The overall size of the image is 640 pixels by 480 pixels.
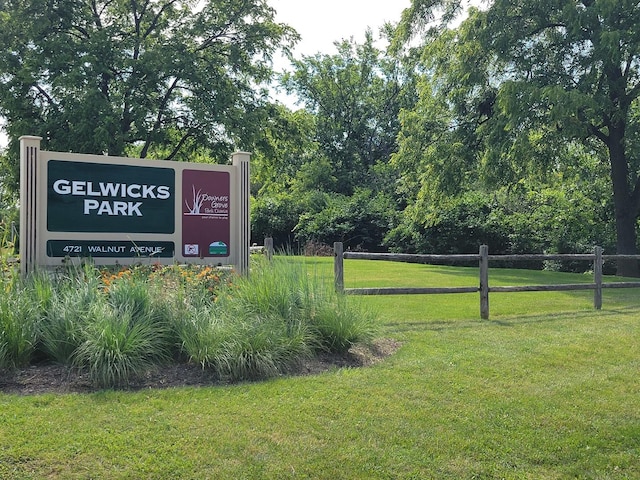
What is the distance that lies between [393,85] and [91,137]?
3501 cm

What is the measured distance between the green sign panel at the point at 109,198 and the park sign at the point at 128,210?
14 millimetres

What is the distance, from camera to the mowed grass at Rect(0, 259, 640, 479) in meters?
3.97

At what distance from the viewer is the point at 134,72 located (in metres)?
22.6

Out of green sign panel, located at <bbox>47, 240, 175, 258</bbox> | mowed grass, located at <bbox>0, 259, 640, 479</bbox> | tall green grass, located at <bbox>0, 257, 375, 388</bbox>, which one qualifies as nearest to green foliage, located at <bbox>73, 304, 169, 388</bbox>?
tall green grass, located at <bbox>0, 257, 375, 388</bbox>

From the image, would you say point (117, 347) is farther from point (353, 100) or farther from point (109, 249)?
point (353, 100)

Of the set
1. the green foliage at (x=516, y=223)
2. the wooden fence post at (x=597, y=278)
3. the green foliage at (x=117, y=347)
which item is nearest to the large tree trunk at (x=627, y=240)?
the green foliage at (x=516, y=223)

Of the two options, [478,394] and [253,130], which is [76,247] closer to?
[478,394]

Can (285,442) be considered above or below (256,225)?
below

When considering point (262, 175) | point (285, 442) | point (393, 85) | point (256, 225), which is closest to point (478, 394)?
point (285, 442)

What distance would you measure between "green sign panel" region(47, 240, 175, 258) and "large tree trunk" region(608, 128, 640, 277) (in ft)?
53.2

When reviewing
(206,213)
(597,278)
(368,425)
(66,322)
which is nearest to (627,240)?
(597,278)

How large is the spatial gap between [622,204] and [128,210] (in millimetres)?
17114

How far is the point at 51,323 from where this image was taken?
236 inches

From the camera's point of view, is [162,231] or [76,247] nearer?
[76,247]
